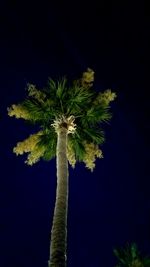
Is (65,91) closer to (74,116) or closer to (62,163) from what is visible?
(74,116)

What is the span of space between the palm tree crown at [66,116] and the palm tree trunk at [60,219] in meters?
1.82

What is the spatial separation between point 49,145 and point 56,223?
642cm

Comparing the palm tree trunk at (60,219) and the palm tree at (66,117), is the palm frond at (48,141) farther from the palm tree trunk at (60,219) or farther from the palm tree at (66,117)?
the palm tree trunk at (60,219)

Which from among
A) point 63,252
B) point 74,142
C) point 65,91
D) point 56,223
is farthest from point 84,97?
point 63,252

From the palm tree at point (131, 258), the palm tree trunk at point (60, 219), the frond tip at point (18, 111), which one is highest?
the frond tip at point (18, 111)

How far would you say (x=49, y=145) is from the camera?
19.5m

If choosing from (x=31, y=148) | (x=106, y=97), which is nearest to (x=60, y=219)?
(x=31, y=148)

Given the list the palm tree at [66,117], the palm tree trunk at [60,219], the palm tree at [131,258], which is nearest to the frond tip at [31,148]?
the palm tree at [66,117]

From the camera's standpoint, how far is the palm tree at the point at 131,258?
26859 millimetres

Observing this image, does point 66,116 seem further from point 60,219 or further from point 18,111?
point 60,219

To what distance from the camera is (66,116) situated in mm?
18922

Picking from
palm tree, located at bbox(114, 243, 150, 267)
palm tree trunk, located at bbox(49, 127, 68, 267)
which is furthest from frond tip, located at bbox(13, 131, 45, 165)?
palm tree, located at bbox(114, 243, 150, 267)

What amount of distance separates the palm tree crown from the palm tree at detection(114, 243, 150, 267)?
10.4 metres

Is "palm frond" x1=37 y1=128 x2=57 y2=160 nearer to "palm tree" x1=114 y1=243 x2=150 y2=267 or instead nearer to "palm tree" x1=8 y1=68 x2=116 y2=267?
"palm tree" x1=8 y1=68 x2=116 y2=267
